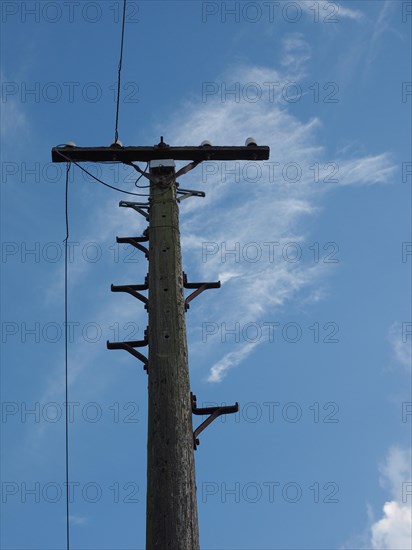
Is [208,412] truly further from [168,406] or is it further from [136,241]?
[136,241]

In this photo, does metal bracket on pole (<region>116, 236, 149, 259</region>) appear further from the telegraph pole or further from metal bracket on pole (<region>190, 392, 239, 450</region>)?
metal bracket on pole (<region>190, 392, 239, 450</region>)

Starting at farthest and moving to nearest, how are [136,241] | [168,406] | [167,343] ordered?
1. [136,241]
2. [167,343]
3. [168,406]

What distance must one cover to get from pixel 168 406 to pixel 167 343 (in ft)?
1.86

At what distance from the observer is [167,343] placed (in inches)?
234

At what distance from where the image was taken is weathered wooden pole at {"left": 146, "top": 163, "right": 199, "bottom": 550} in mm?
5078

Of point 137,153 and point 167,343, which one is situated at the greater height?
point 137,153

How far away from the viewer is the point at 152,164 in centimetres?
746

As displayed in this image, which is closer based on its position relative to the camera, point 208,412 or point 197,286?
point 208,412

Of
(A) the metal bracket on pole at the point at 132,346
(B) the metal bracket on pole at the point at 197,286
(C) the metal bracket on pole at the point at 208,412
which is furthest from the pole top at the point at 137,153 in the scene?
(C) the metal bracket on pole at the point at 208,412

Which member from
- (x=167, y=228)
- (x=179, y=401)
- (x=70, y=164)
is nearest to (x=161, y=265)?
(x=167, y=228)

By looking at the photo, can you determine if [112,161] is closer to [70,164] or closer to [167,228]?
[70,164]

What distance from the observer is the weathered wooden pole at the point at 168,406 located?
508cm

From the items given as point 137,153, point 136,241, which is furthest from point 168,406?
point 137,153

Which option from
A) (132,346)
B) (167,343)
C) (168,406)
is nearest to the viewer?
(168,406)
